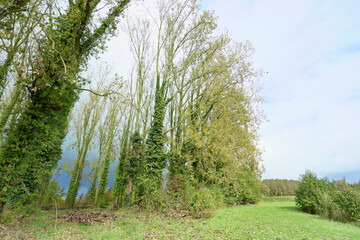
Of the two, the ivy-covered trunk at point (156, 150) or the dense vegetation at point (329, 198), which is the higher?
the ivy-covered trunk at point (156, 150)

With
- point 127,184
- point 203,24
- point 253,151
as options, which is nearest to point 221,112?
point 253,151

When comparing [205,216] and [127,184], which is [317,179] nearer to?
[205,216]

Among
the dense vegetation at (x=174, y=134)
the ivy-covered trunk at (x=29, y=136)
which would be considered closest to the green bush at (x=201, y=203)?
the dense vegetation at (x=174, y=134)

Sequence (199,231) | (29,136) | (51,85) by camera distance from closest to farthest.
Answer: (51,85) → (29,136) → (199,231)

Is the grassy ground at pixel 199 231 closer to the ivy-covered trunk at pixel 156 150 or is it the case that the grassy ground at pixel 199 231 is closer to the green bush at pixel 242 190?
the ivy-covered trunk at pixel 156 150

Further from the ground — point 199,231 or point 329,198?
point 329,198

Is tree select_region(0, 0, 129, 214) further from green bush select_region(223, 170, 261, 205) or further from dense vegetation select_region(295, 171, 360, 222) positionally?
dense vegetation select_region(295, 171, 360, 222)

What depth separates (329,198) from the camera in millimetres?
10586

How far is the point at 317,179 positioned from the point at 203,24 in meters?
14.8

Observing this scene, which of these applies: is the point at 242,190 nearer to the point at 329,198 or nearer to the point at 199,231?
the point at 329,198

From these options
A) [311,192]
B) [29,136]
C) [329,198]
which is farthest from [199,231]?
[311,192]

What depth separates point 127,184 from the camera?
615 inches

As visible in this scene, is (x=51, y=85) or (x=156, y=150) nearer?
(x=51, y=85)

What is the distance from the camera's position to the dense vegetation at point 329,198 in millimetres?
9641
